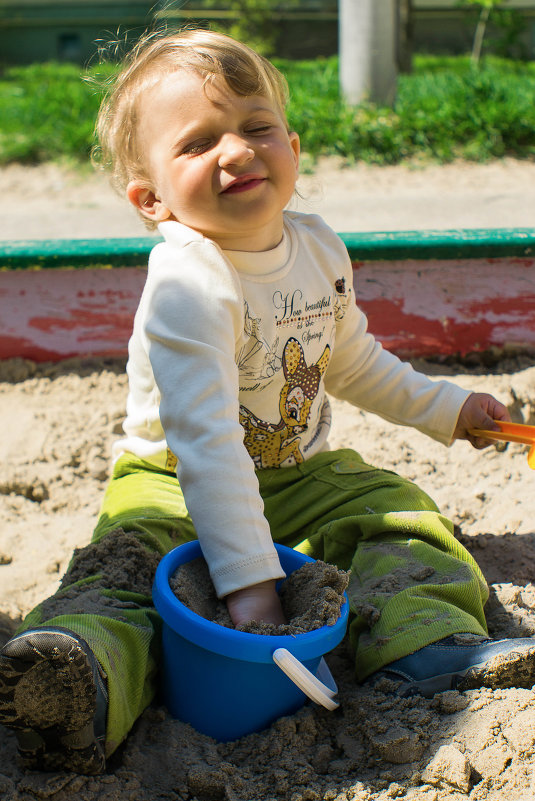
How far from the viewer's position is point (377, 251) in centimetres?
255

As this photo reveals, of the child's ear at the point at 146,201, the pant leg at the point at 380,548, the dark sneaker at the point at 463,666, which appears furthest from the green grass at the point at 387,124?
the dark sneaker at the point at 463,666

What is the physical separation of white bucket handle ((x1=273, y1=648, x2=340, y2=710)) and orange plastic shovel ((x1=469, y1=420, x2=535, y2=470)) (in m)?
0.63

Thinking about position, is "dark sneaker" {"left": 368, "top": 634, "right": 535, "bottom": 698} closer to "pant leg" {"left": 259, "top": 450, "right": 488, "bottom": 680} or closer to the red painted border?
"pant leg" {"left": 259, "top": 450, "right": 488, "bottom": 680}

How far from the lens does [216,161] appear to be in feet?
4.96

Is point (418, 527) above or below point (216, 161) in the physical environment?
below

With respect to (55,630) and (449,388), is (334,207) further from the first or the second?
(55,630)

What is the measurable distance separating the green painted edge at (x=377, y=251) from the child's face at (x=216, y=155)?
38.1 inches

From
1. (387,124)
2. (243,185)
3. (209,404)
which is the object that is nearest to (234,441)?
(209,404)

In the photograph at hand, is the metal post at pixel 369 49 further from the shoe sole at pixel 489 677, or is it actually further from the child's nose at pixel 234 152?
the shoe sole at pixel 489 677

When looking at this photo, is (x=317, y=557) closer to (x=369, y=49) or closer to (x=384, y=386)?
(x=384, y=386)

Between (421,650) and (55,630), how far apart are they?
57cm

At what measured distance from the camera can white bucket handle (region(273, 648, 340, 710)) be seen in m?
1.16

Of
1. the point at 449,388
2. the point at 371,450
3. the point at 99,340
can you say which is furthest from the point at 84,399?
the point at 449,388

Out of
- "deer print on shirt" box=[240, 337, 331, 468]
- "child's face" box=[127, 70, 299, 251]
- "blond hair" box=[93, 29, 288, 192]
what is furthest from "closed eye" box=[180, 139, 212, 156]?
"deer print on shirt" box=[240, 337, 331, 468]
